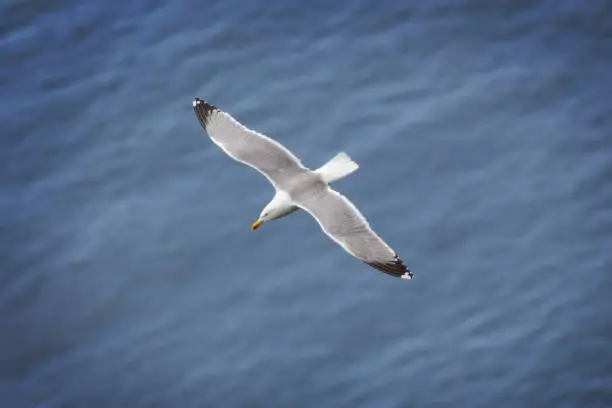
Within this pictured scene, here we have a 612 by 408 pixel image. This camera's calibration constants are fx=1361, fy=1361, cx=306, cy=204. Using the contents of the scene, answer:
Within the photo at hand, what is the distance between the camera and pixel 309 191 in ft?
43.9

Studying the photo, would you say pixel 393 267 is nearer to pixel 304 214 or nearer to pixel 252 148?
pixel 252 148

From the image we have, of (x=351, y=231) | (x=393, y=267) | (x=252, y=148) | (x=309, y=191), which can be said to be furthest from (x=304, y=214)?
(x=393, y=267)

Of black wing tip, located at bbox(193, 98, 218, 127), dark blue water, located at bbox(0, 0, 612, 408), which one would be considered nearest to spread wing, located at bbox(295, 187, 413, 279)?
black wing tip, located at bbox(193, 98, 218, 127)

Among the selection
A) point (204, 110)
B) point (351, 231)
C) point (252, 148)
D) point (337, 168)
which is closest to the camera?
point (351, 231)

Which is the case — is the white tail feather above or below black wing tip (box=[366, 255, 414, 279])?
above

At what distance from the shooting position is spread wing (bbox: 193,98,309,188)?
13.8 metres

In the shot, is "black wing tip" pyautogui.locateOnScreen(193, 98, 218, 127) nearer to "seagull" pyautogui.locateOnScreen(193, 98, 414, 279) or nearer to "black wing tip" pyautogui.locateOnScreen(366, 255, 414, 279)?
"seagull" pyautogui.locateOnScreen(193, 98, 414, 279)

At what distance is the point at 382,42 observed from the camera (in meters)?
18.6

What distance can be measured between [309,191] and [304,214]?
12.5 feet

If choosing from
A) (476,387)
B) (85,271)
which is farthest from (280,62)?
(476,387)

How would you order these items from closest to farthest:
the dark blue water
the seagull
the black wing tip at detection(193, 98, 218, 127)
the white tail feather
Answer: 1. the seagull
2. the white tail feather
3. the black wing tip at detection(193, 98, 218, 127)
4. the dark blue water

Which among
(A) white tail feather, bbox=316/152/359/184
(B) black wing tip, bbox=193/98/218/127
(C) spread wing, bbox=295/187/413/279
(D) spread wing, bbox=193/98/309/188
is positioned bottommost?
(C) spread wing, bbox=295/187/413/279

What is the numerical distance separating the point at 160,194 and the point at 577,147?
17.5ft

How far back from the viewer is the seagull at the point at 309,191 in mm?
12594
